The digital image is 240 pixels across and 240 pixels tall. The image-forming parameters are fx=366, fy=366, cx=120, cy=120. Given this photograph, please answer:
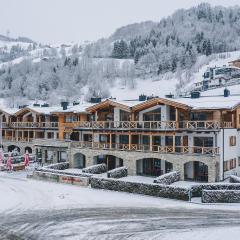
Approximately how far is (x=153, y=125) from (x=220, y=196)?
14.3 meters

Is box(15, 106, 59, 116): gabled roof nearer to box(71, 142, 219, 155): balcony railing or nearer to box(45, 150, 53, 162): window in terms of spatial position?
box(45, 150, 53, 162): window

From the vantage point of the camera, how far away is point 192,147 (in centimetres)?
3766

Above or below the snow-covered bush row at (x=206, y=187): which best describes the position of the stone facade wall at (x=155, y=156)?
above

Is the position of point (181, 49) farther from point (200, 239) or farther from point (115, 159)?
point (200, 239)

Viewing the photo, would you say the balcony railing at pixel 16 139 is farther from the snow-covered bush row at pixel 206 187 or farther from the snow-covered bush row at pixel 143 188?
the snow-covered bush row at pixel 206 187

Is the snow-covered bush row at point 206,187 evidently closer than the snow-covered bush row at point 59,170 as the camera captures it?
Yes

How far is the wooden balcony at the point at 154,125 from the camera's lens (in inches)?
1500

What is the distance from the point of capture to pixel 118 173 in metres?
40.0

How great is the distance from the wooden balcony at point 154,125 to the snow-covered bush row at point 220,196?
9.08 meters

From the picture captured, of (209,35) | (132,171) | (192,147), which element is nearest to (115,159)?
(132,171)

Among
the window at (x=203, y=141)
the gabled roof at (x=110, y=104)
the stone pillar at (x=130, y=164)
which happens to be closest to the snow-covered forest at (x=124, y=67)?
the gabled roof at (x=110, y=104)

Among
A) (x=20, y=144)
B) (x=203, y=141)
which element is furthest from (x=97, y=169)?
(x=20, y=144)

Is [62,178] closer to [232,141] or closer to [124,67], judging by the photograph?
[232,141]

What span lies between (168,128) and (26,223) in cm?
1986
